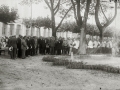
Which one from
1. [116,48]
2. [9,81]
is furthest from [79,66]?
[116,48]

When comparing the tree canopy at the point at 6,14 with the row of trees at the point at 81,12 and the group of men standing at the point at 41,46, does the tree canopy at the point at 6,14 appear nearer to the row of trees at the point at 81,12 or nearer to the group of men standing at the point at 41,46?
the row of trees at the point at 81,12

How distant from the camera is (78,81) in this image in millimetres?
9289

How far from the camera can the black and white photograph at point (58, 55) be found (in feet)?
29.4

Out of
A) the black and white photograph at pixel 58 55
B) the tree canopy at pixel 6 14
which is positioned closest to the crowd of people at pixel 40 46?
the black and white photograph at pixel 58 55

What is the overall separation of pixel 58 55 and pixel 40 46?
1.97 metres

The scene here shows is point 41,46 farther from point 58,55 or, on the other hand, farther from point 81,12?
point 81,12

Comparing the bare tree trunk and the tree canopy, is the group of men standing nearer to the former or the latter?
the bare tree trunk

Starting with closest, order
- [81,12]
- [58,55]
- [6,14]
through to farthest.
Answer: [58,55]
[6,14]
[81,12]

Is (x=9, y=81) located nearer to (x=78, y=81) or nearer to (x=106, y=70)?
(x=78, y=81)

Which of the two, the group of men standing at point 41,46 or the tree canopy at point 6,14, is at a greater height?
the tree canopy at point 6,14

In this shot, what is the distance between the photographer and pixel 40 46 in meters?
A: 22.2

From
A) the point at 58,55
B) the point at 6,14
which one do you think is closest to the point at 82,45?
Result: the point at 58,55

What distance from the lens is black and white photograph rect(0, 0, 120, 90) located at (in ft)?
29.4

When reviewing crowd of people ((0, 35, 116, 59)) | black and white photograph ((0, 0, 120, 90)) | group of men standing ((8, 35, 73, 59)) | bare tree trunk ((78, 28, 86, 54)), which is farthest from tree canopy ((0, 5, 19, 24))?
bare tree trunk ((78, 28, 86, 54))
